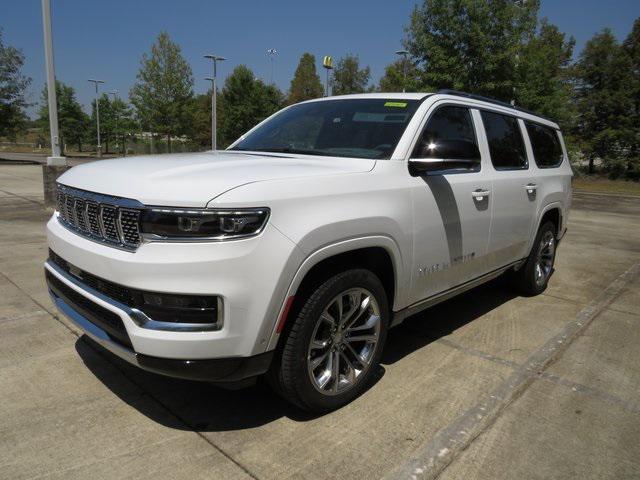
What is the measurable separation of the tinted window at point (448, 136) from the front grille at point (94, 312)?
2.04 m

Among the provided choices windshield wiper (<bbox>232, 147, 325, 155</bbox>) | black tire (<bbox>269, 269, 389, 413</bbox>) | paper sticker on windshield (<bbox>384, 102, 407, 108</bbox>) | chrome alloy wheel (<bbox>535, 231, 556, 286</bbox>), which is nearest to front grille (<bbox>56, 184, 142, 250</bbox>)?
black tire (<bbox>269, 269, 389, 413</bbox>)

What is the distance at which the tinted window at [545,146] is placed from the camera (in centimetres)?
508

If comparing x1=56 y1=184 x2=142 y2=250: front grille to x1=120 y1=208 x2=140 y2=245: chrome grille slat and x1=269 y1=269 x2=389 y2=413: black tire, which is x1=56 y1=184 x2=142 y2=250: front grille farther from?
x1=269 y1=269 x2=389 y2=413: black tire

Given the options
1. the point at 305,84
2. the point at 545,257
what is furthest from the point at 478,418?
the point at 305,84

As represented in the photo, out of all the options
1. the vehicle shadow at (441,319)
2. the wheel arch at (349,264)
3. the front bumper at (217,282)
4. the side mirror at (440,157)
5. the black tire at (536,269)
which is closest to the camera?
the front bumper at (217,282)

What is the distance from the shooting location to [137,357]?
237 centimetres

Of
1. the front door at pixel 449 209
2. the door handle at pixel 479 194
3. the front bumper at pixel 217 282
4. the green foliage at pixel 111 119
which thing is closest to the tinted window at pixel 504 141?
the front door at pixel 449 209

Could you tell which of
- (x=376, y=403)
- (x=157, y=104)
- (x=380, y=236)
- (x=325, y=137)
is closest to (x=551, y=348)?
(x=376, y=403)

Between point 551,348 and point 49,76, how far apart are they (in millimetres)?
10182

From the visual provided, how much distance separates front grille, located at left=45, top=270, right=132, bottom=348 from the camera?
243cm

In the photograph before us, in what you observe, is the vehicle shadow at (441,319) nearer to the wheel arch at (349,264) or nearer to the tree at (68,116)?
the wheel arch at (349,264)

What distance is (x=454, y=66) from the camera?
682 inches

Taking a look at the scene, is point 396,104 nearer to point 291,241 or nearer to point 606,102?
point 291,241

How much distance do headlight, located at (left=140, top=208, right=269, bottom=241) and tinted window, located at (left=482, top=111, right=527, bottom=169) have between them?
2.63m
